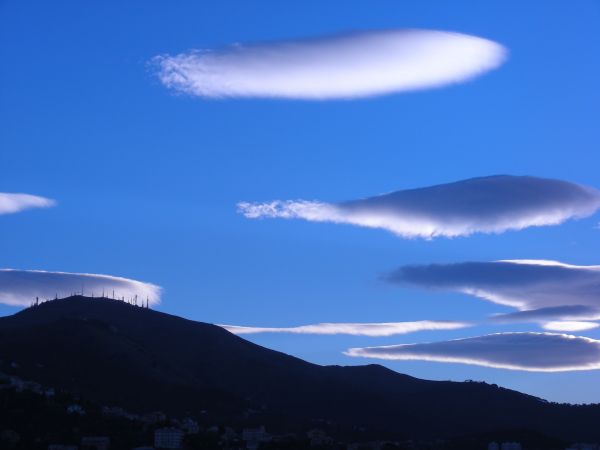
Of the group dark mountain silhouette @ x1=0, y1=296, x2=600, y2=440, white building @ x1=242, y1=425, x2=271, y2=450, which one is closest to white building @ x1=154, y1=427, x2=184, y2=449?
white building @ x1=242, y1=425, x2=271, y2=450

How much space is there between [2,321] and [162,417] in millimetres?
62129

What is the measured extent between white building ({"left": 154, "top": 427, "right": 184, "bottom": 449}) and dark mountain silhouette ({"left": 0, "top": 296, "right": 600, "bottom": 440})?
2342 centimetres

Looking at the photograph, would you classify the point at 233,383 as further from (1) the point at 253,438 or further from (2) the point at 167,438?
(2) the point at 167,438

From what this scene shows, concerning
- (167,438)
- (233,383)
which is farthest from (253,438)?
(233,383)

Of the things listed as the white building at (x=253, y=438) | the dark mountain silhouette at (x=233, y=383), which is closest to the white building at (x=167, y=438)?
the white building at (x=253, y=438)

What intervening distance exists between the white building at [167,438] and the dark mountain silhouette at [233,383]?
23422 millimetres

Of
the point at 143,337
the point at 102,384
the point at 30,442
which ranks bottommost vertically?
the point at 30,442

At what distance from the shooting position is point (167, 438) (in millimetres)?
89750

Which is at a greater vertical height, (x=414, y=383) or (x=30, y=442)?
(x=414, y=383)

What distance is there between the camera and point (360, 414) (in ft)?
453

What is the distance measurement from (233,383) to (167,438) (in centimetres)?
5625

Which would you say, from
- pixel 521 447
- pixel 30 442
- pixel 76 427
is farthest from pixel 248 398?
pixel 30 442

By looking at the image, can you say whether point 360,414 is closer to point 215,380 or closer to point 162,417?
point 215,380

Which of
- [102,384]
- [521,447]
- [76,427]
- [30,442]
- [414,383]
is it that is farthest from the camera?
[414,383]
